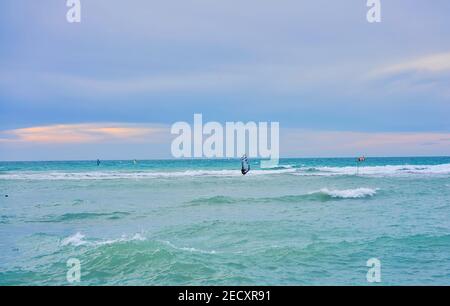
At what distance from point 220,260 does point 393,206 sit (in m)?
11.9

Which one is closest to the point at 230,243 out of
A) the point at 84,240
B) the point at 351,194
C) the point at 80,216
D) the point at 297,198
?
the point at 84,240

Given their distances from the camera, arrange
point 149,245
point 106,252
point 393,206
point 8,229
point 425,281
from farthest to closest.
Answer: point 393,206 < point 8,229 < point 149,245 < point 106,252 < point 425,281

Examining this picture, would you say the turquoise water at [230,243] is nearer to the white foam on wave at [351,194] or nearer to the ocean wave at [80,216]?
the ocean wave at [80,216]

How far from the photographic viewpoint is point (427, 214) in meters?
15.5

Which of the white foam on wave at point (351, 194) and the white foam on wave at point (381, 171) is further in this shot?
the white foam on wave at point (381, 171)

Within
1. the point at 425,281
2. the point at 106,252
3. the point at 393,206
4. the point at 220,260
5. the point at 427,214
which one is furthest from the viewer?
the point at 393,206

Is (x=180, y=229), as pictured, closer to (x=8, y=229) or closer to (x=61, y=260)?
(x=61, y=260)

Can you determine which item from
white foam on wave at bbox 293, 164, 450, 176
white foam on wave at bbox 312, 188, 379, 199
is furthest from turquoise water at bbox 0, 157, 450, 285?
white foam on wave at bbox 293, 164, 450, 176

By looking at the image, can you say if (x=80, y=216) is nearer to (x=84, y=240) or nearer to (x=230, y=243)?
(x=84, y=240)

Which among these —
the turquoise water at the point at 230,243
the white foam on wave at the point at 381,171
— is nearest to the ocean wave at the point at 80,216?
the turquoise water at the point at 230,243

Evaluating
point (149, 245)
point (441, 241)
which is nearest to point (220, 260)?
point (149, 245)

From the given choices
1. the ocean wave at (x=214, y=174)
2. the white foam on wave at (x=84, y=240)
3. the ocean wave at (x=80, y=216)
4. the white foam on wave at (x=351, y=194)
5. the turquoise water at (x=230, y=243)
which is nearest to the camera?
the turquoise water at (x=230, y=243)

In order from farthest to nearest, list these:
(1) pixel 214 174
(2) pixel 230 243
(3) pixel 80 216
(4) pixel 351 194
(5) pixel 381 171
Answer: (5) pixel 381 171, (1) pixel 214 174, (4) pixel 351 194, (3) pixel 80 216, (2) pixel 230 243
